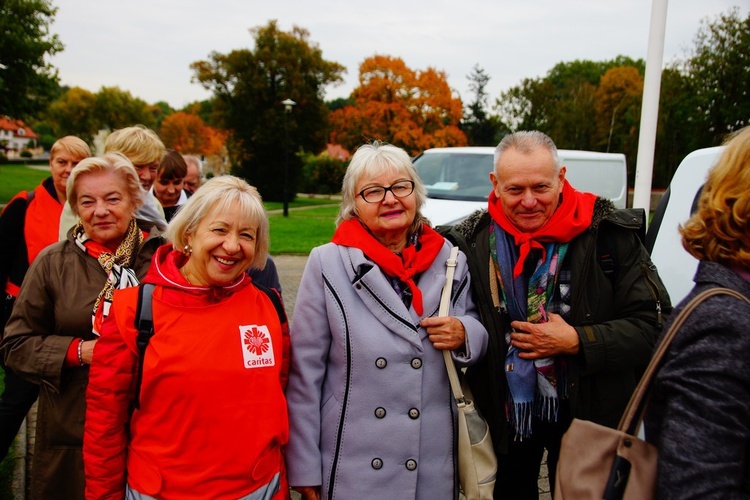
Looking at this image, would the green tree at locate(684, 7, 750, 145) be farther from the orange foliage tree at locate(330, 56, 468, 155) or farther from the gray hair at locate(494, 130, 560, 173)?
the gray hair at locate(494, 130, 560, 173)

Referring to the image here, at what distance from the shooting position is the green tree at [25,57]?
86.4 feet

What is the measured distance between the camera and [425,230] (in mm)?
2393

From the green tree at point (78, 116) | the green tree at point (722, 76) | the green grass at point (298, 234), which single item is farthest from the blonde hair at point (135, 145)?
the green tree at point (78, 116)

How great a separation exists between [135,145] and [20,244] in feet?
3.15

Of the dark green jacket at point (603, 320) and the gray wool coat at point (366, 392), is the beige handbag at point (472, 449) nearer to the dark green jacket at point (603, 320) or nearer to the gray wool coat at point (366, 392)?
the gray wool coat at point (366, 392)

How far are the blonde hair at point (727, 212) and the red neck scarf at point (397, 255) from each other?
101 centimetres

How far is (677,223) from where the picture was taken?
3023mm

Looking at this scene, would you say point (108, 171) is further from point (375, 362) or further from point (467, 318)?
point (467, 318)

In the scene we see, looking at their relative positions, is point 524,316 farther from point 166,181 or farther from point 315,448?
point 166,181

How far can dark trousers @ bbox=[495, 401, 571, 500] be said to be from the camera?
2.43 metres

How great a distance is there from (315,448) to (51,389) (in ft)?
3.74

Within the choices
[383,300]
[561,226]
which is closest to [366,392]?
[383,300]

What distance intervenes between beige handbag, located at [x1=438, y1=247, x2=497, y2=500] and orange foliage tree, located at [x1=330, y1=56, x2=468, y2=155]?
3366 cm

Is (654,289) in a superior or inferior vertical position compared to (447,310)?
superior
